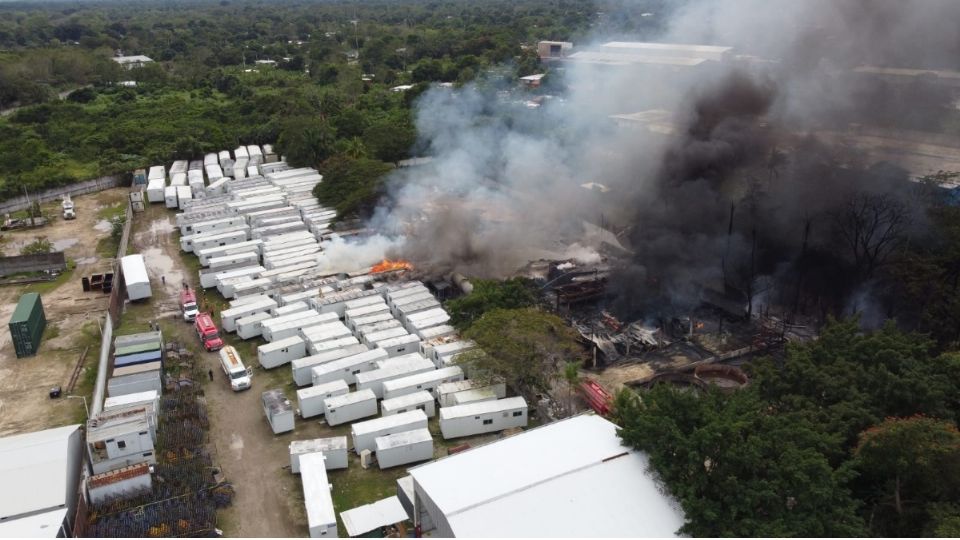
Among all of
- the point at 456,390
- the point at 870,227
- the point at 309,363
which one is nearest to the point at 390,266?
the point at 309,363

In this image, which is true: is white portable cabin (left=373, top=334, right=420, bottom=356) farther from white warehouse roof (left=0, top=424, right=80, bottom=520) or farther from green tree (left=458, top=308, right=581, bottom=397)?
white warehouse roof (left=0, top=424, right=80, bottom=520)

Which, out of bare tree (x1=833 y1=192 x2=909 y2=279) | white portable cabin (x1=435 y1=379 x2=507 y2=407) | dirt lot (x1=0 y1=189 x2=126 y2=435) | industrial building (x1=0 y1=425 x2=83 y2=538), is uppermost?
bare tree (x1=833 y1=192 x2=909 y2=279)

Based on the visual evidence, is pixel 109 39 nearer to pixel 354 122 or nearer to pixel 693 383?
pixel 354 122

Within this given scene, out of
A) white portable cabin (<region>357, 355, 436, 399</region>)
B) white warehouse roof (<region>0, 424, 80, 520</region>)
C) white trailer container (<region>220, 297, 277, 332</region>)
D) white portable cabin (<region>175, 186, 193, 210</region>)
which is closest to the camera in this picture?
white warehouse roof (<region>0, 424, 80, 520</region>)

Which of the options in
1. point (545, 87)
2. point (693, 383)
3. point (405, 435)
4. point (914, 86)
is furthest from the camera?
point (545, 87)

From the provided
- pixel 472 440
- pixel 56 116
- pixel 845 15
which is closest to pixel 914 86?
pixel 845 15

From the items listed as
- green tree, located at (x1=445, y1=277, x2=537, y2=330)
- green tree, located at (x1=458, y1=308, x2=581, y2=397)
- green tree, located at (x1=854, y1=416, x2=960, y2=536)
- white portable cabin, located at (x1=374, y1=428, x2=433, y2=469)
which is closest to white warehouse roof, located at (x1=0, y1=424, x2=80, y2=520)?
white portable cabin, located at (x1=374, y1=428, x2=433, y2=469)
